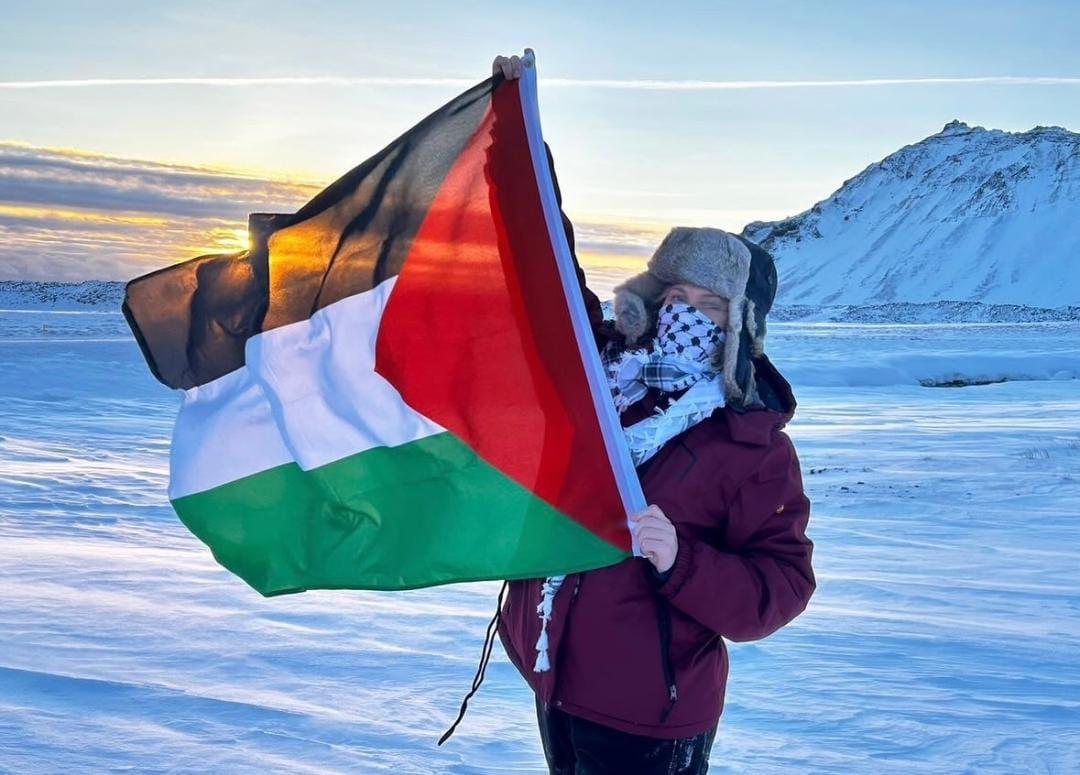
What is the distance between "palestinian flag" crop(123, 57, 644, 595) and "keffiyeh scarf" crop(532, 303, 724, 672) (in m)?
0.17

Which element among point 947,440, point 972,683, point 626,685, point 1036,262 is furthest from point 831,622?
point 1036,262

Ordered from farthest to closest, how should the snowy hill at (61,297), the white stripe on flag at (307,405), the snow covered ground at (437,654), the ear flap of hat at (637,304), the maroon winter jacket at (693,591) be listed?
1. the snowy hill at (61,297)
2. the snow covered ground at (437,654)
3. the white stripe on flag at (307,405)
4. the ear flap of hat at (637,304)
5. the maroon winter jacket at (693,591)

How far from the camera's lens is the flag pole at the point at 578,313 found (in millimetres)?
2359

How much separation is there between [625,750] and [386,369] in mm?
987

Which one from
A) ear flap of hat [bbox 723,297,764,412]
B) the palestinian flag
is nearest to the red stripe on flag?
the palestinian flag

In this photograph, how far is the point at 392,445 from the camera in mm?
2637

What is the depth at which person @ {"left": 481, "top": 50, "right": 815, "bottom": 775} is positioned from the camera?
2.32m

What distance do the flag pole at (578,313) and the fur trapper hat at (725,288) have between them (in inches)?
4.3

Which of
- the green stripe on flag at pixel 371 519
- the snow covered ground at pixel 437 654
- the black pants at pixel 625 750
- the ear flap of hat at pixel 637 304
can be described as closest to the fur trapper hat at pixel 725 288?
the ear flap of hat at pixel 637 304

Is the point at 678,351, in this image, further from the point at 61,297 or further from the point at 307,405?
the point at 61,297

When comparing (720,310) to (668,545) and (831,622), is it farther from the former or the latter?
(831,622)

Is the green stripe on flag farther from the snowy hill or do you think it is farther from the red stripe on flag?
the snowy hill

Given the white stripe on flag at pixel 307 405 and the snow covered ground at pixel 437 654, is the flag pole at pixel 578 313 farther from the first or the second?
the snow covered ground at pixel 437 654

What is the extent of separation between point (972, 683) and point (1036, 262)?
694ft
